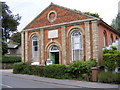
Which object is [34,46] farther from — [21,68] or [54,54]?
[21,68]

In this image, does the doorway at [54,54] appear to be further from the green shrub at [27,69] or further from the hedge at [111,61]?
the hedge at [111,61]

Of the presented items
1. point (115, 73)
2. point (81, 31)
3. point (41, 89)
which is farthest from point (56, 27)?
point (41, 89)

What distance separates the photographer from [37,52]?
78.1 ft

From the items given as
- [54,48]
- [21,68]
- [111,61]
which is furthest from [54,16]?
[111,61]

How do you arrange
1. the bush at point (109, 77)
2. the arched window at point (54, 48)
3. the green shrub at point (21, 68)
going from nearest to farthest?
the bush at point (109, 77), the green shrub at point (21, 68), the arched window at point (54, 48)

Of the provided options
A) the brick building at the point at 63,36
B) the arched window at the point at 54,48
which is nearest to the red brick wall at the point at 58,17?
the brick building at the point at 63,36

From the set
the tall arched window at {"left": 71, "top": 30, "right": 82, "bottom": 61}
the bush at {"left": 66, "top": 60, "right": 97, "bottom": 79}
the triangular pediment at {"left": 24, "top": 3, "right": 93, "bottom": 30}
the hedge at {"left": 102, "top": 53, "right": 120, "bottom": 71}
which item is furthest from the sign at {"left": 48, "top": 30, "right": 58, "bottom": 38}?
the hedge at {"left": 102, "top": 53, "right": 120, "bottom": 71}

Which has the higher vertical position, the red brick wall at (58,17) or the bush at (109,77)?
the red brick wall at (58,17)

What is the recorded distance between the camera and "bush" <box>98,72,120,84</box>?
14100 millimetres

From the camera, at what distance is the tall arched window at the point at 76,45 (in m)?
20.1

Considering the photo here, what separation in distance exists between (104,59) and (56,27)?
28.4 ft

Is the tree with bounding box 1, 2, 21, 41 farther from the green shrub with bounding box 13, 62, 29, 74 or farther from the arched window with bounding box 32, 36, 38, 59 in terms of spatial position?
the green shrub with bounding box 13, 62, 29, 74

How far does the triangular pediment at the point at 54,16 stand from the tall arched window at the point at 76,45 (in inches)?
71.3

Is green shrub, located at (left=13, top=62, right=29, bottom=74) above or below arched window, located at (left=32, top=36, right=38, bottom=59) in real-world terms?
below
